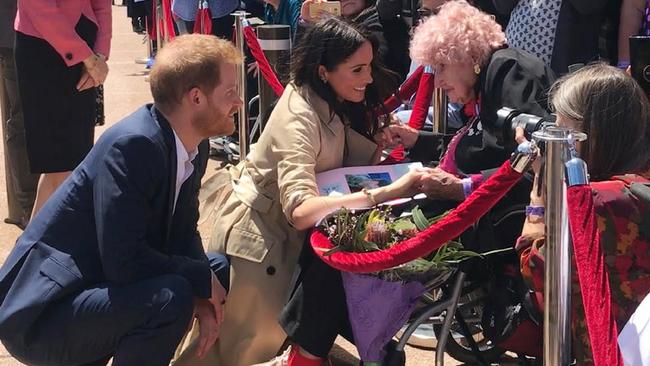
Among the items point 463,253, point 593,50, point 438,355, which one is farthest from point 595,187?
point 593,50

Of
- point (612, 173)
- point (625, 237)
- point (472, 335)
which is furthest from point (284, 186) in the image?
point (625, 237)

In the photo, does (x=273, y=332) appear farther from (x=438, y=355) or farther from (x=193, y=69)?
(x=193, y=69)

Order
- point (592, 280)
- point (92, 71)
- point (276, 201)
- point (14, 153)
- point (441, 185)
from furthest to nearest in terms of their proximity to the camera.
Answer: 1. point (14, 153)
2. point (92, 71)
3. point (276, 201)
4. point (441, 185)
5. point (592, 280)

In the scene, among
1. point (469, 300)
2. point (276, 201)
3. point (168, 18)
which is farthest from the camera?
point (168, 18)

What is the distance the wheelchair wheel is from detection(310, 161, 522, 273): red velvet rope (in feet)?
1.60

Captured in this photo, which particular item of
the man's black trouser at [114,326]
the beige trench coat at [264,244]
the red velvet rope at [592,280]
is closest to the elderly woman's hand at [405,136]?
the beige trench coat at [264,244]

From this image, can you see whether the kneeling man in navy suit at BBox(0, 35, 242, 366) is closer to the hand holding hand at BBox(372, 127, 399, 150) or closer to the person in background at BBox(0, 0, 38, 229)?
the hand holding hand at BBox(372, 127, 399, 150)

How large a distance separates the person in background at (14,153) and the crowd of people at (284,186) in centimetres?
91

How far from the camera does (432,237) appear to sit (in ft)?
9.54

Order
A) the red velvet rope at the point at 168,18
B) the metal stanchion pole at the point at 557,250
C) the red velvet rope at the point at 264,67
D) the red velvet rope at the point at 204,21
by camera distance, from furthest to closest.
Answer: the red velvet rope at the point at 168,18 < the red velvet rope at the point at 204,21 < the red velvet rope at the point at 264,67 < the metal stanchion pole at the point at 557,250

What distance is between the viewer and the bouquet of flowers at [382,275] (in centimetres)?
330

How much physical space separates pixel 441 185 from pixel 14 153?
314 centimetres

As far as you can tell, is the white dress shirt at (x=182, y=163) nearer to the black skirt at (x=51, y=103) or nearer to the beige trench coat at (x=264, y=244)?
the beige trench coat at (x=264, y=244)

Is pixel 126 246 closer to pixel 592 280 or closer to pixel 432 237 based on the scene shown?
pixel 432 237
